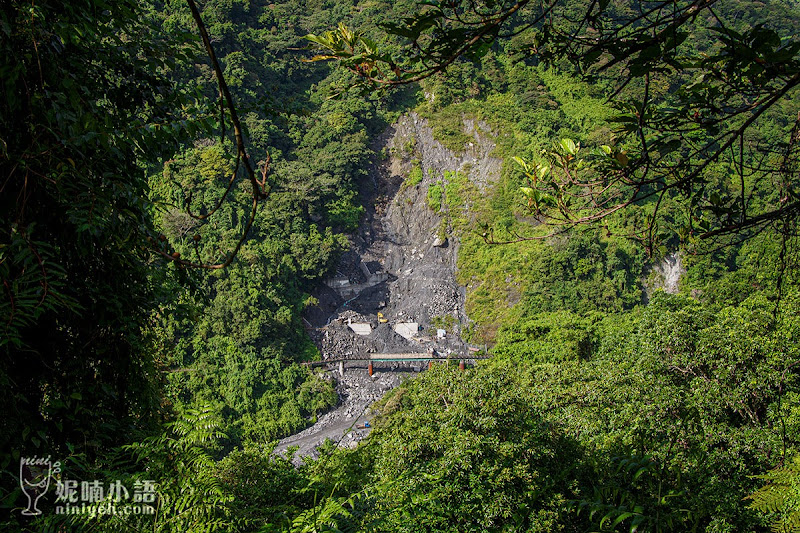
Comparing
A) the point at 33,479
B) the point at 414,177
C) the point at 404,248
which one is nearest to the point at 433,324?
the point at 404,248

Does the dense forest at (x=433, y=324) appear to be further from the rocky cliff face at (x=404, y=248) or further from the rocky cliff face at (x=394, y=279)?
the rocky cliff face at (x=404, y=248)

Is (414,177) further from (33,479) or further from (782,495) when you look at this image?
(33,479)

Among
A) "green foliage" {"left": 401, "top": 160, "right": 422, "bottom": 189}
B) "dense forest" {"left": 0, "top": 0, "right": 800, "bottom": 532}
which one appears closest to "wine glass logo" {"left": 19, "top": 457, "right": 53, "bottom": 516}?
"dense forest" {"left": 0, "top": 0, "right": 800, "bottom": 532}

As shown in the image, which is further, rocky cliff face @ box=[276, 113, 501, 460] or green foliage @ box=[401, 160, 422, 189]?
green foliage @ box=[401, 160, 422, 189]

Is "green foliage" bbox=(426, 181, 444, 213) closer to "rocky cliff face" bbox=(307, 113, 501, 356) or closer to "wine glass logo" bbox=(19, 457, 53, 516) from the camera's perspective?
"rocky cliff face" bbox=(307, 113, 501, 356)

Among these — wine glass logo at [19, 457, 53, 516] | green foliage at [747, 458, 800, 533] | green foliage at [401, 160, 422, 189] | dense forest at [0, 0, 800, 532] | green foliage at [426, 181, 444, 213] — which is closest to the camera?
dense forest at [0, 0, 800, 532]

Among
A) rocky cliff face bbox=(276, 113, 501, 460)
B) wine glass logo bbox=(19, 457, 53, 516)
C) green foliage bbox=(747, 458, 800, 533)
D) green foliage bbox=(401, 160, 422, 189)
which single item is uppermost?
green foliage bbox=(401, 160, 422, 189)

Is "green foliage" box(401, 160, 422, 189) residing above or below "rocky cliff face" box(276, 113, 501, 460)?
above

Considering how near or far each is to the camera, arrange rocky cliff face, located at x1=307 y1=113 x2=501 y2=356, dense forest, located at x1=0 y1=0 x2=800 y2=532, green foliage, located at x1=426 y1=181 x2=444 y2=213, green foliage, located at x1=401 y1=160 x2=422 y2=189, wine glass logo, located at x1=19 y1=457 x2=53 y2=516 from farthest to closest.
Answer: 1. green foliage, located at x1=401 y1=160 x2=422 y2=189
2. green foliage, located at x1=426 y1=181 x2=444 y2=213
3. rocky cliff face, located at x1=307 y1=113 x2=501 y2=356
4. wine glass logo, located at x1=19 y1=457 x2=53 y2=516
5. dense forest, located at x1=0 y1=0 x2=800 y2=532
